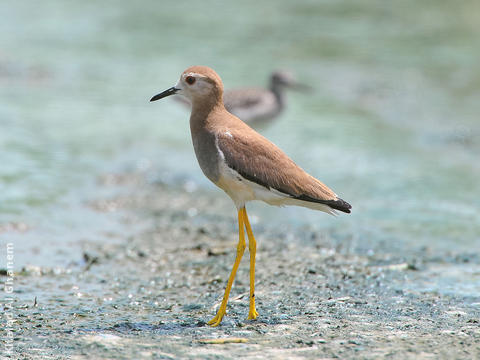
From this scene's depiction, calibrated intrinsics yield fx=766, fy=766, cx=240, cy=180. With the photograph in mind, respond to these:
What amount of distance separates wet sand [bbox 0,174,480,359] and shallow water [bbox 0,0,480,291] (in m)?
0.47

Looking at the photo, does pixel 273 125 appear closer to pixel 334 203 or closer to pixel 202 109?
pixel 202 109

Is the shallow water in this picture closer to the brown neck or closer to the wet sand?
the wet sand

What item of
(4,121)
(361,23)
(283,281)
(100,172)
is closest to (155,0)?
(361,23)

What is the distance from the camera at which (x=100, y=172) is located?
34.7 ft

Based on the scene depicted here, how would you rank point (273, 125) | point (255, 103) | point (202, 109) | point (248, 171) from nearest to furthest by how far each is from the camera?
point (248, 171)
point (202, 109)
point (255, 103)
point (273, 125)

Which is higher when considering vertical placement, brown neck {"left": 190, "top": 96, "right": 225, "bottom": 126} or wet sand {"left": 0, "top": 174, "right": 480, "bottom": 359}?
brown neck {"left": 190, "top": 96, "right": 225, "bottom": 126}

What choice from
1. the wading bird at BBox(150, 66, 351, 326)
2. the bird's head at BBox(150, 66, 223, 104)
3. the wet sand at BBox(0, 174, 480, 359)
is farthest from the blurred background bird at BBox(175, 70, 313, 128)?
the wading bird at BBox(150, 66, 351, 326)

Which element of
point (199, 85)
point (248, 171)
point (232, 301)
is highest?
point (199, 85)

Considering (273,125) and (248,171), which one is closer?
(248,171)

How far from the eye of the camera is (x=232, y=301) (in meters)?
5.84

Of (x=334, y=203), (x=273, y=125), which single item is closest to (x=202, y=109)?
(x=334, y=203)

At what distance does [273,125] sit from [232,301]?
22.8 ft

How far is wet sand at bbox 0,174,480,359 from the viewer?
4.68 m

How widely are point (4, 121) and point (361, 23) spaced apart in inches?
406
